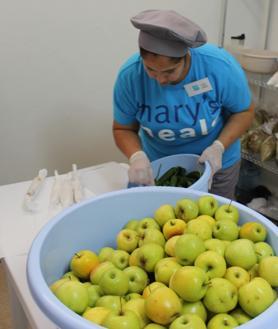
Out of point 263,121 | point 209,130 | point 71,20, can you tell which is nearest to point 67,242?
point 209,130

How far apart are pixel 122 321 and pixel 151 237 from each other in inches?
10.0

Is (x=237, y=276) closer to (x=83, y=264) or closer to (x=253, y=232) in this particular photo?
(x=253, y=232)

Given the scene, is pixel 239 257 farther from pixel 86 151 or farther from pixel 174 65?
pixel 86 151

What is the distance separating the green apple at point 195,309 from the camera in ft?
2.31

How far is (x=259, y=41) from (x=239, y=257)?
2.13 m

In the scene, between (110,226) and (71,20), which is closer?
(110,226)

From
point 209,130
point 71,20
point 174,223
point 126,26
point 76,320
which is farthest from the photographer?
point 126,26

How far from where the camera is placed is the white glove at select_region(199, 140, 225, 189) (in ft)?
4.34

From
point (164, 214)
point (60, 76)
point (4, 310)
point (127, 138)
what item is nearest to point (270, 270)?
point (164, 214)

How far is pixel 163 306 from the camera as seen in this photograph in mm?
677

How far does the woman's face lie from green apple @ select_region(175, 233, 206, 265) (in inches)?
22.6

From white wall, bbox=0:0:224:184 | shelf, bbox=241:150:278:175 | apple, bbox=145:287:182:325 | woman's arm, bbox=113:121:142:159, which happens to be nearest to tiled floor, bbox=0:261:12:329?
white wall, bbox=0:0:224:184

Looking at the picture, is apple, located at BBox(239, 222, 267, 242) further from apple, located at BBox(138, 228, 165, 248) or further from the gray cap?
the gray cap

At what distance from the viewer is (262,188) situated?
2693 mm
